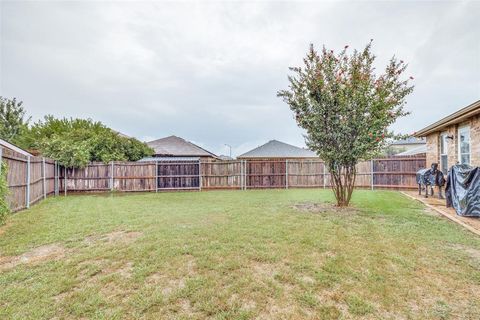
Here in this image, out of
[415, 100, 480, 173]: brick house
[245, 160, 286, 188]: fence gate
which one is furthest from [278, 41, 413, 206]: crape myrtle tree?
[245, 160, 286, 188]: fence gate

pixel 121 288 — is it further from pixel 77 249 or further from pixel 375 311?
pixel 375 311

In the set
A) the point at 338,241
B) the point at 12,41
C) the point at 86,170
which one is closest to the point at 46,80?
the point at 12,41

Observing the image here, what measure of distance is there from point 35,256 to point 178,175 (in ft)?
36.0

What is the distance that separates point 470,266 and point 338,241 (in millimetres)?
1631

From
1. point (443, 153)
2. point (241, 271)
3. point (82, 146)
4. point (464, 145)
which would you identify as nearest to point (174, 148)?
point (82, 146)

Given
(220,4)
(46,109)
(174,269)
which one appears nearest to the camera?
(174,269)

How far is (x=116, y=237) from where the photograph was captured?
14.7ft

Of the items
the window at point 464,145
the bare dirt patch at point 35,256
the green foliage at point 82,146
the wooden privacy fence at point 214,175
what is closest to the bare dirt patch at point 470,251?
the window at point 464,145

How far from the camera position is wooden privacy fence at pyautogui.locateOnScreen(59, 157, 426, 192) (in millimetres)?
13289

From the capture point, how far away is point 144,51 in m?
11.7

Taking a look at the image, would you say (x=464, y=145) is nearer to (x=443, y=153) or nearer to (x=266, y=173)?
(x=443, y=153)

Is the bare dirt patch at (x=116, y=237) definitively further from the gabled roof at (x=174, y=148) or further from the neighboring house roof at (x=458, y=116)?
the gabled roof at (x=174, y=148)

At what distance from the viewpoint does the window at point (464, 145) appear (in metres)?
7.78

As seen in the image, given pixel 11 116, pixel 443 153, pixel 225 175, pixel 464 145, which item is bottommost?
pixel 225 175
